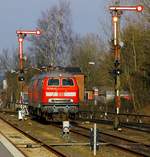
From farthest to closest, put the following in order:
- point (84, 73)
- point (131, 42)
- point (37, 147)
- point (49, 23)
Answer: point (84, 73) → point (49, 23) → point (131, 42) → point (37, 147)

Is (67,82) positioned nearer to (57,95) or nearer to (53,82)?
(53,82)

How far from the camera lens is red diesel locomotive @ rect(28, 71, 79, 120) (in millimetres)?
34750

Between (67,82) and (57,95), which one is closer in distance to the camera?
(57,95)

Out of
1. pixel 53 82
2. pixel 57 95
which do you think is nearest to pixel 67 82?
pixel 53 82

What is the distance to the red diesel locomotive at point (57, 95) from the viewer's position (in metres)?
34.8

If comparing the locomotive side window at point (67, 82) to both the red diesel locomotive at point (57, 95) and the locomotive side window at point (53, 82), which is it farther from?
the locomotive side window at point (53, 82)

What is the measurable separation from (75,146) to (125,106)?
36.2 metres

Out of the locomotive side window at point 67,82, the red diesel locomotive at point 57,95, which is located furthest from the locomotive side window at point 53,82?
the locomotive side window at point 67,82

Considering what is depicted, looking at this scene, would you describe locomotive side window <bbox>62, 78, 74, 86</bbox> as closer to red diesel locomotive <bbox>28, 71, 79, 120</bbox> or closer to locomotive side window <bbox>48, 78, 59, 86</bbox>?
red diesel locomotive <bbox>28, 71, 79, 120</bbox>

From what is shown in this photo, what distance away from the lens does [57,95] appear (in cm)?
3538

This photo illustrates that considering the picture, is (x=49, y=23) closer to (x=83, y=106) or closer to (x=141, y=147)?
(x=83, y=106)

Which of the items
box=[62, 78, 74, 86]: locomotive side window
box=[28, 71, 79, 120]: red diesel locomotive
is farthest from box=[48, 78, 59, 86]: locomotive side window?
box=[62, 78, 74, 86]: locomotive side window

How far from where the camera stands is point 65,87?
3566 centimetres

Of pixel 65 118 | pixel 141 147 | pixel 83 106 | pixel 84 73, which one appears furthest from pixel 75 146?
pixel 84 73
